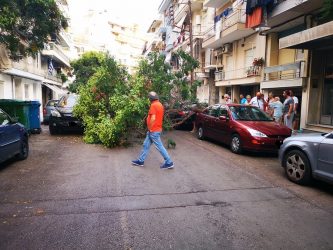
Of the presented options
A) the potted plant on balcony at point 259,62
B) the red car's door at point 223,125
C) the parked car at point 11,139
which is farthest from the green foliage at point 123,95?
the potted plant on balcony at point 259,62

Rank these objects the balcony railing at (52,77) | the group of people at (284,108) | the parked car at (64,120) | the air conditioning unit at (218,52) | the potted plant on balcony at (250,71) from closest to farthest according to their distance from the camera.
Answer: the parked car at (64,120), the group of people at (284,108), the potted plant on balcony at (250,71), the air conditioning unit at (218,52), the balcony railing at (52,77)

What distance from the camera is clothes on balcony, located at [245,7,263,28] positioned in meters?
16.0

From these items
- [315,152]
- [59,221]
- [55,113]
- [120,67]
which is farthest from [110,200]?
[55,113]

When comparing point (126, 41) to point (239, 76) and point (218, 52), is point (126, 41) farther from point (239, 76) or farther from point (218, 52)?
point (239, 76)

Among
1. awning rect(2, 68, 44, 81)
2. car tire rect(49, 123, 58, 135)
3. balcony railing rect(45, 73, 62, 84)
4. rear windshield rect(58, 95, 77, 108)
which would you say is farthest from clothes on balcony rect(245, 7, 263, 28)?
balcony railing rect(45, 73, 62, 84)

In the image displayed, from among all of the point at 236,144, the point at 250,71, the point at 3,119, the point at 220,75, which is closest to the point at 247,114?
the point at 236,144

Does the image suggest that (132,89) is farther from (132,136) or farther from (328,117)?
(328,117)

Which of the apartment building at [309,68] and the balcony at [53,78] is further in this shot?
the balcony at [53,78]

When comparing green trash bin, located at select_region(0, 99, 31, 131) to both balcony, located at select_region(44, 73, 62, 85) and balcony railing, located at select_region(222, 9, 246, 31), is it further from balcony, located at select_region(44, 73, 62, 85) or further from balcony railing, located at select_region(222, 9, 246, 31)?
balcony, located at select_region(44, 73, 62, 85)

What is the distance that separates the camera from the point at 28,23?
410 inches

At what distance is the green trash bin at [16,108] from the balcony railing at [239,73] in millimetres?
13098

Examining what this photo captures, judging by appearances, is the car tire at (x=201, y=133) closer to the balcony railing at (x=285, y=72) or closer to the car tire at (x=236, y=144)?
the car tire at (x=236, y=144)

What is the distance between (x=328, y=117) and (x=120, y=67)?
9.44 metres

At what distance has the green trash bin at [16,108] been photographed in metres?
11.8
